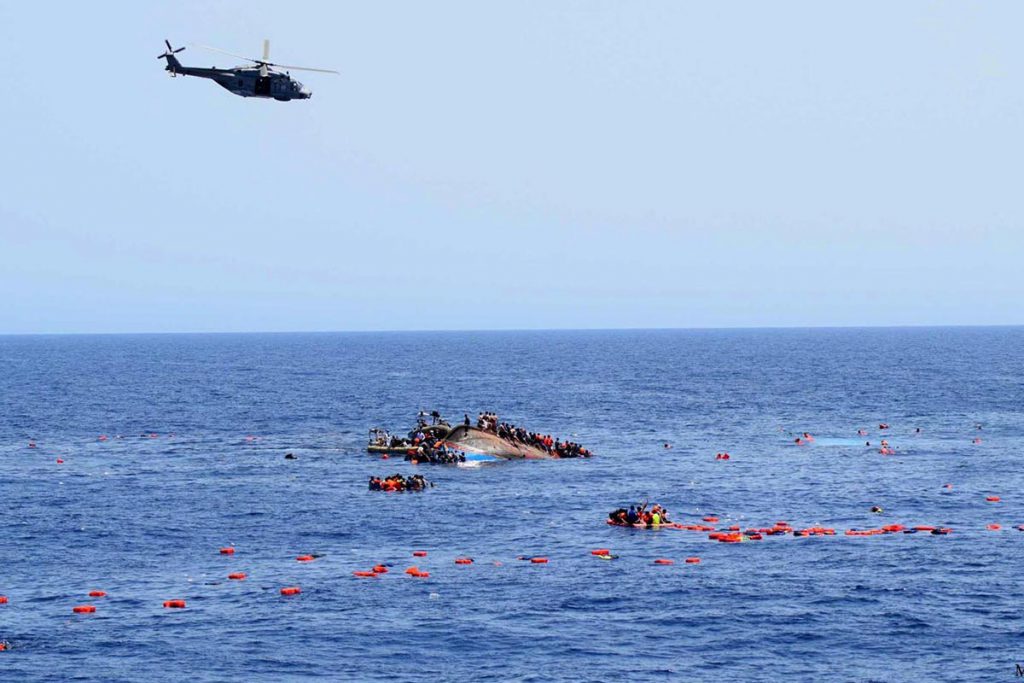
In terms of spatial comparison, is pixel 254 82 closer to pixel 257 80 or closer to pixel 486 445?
pixel 257 80

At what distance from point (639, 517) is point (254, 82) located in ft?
123

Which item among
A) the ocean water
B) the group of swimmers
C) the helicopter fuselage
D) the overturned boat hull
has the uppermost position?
the helicopter fuselage

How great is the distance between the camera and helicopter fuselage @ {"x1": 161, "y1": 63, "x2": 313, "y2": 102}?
77.0 metres

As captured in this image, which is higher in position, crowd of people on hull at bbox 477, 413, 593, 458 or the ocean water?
crowd of people on hull at bbox 477, 413, 593, 458

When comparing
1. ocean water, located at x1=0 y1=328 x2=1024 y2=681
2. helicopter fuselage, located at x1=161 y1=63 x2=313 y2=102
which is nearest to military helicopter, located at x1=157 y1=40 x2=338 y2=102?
helicopter fuselage, located at x1=161 y1=63 x2=313 y2=102

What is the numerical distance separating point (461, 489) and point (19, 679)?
171 feet

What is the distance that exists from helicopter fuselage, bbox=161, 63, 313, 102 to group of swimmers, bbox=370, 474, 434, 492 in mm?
35018

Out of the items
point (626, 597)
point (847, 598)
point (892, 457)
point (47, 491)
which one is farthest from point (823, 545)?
point (47, 491)

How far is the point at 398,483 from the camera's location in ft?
334

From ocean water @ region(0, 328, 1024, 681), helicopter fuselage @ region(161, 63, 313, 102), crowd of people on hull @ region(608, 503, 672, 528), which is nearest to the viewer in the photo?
ocean water @ region(0, 328, 1024, 681)

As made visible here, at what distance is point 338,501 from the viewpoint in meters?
96.1

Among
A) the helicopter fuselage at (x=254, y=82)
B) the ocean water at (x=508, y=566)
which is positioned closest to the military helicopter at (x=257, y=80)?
the helicopter fuselage at (x=254, y=82)

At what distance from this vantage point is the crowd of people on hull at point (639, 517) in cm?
8619

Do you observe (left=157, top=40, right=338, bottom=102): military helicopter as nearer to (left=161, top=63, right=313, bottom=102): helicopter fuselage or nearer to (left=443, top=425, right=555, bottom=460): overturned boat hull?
(left=161, top=63, right=313, bottom=102): helicopter fuselage
